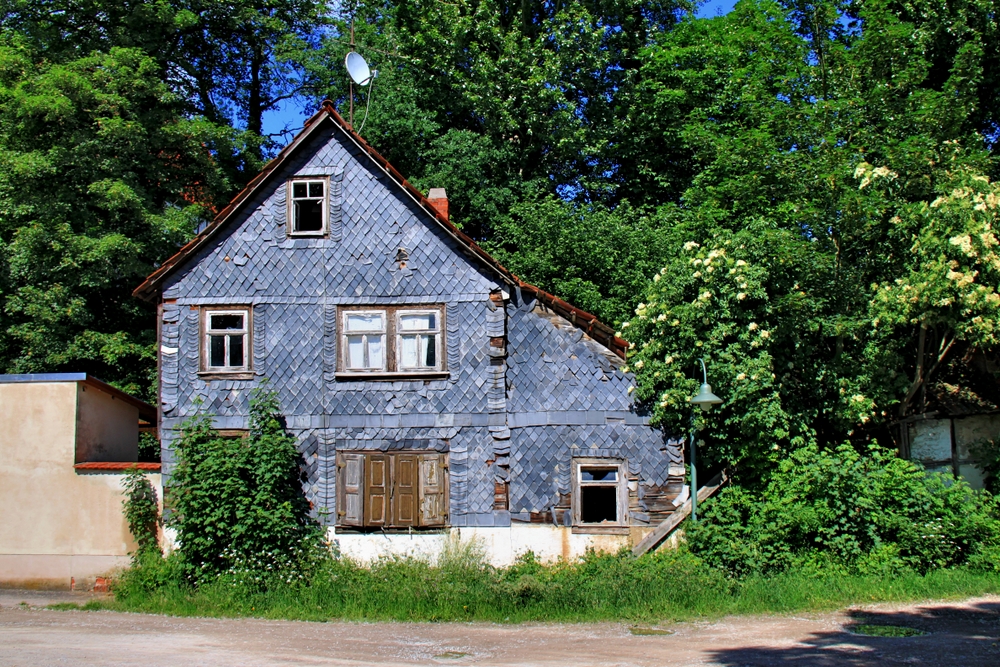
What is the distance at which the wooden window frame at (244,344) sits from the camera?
1614 cm

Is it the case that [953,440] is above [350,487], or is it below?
above

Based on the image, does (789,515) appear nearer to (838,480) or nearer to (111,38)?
(838,480)

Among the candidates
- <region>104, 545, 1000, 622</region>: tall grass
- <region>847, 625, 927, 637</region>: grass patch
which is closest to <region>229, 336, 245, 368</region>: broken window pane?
<region>104, 545, 1000, 622</region>: tall grass

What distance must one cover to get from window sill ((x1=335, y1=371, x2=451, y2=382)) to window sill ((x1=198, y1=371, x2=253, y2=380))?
1.65m

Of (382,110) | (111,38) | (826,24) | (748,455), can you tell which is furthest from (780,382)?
(111,38)

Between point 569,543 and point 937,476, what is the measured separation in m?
6.15

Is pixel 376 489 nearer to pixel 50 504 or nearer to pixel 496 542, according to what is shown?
pixel 496 542

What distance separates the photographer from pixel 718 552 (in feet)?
48.1

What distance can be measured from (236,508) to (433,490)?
3.36m

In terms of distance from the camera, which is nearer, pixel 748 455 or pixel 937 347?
pixel 748 455

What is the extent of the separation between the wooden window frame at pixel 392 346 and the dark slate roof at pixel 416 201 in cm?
133

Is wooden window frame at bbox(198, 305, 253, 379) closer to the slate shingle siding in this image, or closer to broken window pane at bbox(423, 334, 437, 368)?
the slate shingle siding

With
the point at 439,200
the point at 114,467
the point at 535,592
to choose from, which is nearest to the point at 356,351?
the point at 439,200

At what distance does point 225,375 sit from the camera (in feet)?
53.0
